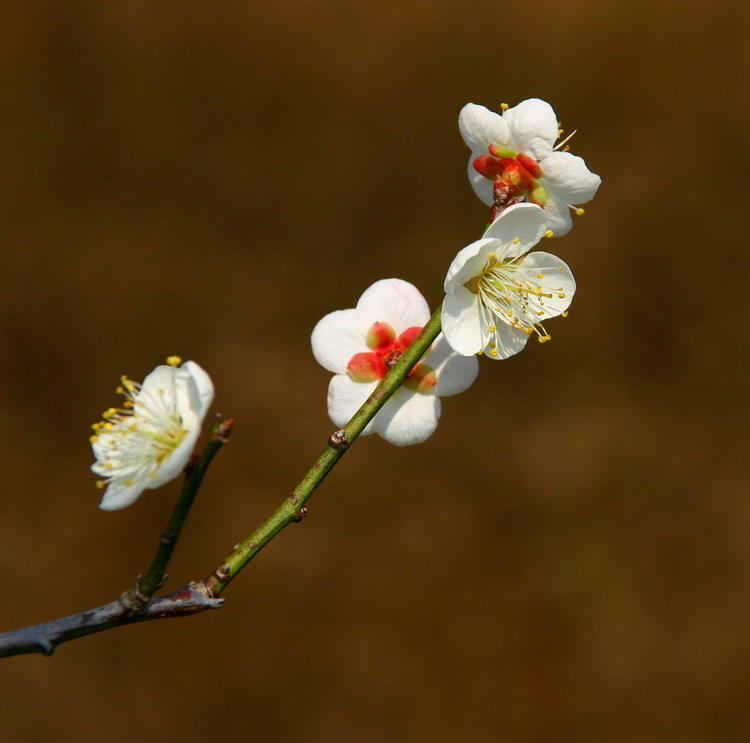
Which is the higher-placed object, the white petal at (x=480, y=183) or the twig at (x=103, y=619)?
the white petal at (x=480, y=183)

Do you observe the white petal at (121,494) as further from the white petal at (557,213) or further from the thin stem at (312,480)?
the white petal at (557,213)

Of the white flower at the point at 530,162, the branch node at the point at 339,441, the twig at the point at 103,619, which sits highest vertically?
the white flower at the point at 530,162

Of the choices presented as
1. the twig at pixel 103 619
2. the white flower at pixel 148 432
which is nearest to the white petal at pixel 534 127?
the white flower at pixel 148 432

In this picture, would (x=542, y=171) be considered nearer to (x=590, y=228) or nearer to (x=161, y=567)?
(x=161, y=567)

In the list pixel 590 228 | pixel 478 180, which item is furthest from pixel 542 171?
pixel 590 228

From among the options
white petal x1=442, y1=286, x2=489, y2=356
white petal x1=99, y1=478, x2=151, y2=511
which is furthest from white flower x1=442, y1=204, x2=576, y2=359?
white petal x1=99, y1=478, x2=151, y2=511

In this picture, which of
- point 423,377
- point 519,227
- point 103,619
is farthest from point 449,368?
point 103,619

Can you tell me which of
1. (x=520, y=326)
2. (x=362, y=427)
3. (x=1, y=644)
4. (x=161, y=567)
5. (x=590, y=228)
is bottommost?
(x=1, y=644)

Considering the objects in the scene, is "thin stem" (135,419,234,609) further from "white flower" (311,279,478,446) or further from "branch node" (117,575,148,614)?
"white flower" (311,279,478,446)
